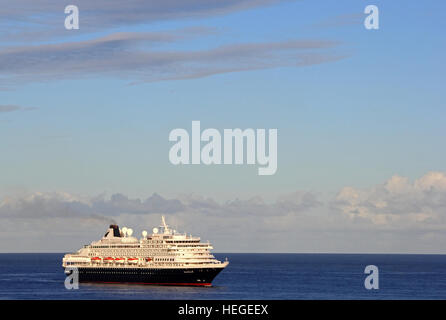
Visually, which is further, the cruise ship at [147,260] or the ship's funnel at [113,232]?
the ship's funnel at [113,232]

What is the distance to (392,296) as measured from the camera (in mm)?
135625

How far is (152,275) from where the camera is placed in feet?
457

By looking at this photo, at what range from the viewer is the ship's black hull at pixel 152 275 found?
443 feet

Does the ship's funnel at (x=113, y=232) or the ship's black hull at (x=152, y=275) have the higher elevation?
the ship's funnel at (x=113, y=232)

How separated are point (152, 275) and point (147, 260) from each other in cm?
346

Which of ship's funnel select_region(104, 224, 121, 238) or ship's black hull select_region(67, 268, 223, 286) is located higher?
ship's funnel select_region(104, 224, 121, 238)

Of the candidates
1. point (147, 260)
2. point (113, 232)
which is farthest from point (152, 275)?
point (113, 232)

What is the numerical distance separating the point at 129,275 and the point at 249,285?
79.8ft

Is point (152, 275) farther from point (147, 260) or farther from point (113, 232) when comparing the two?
point (113, 232)

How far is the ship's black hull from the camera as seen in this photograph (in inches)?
5310

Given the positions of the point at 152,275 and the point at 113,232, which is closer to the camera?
the point at 152,275
